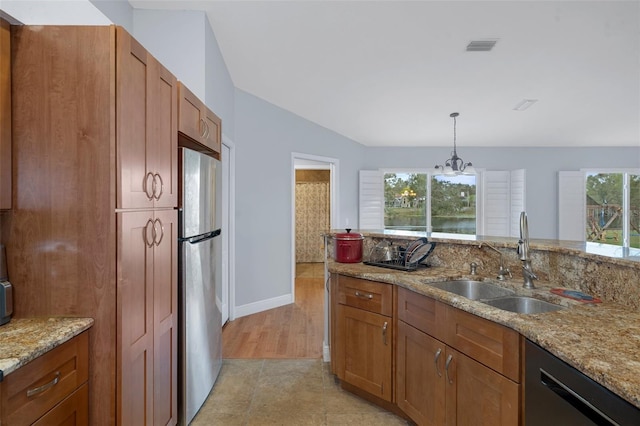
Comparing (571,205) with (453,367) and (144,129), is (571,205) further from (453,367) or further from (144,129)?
(144,129)

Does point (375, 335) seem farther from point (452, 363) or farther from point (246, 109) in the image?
point (246, 109)

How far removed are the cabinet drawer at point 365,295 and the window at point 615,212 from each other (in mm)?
5999

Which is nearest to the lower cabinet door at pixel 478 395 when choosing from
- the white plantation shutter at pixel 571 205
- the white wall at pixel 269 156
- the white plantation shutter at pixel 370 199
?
the white wall at pixel 269 156

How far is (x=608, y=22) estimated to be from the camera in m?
2.74

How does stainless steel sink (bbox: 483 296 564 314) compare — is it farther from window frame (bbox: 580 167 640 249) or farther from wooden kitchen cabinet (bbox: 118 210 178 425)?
window frame (bbox: 580 167 640 249)

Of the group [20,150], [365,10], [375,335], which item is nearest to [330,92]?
[365,10]

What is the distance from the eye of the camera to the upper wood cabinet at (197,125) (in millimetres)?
1866

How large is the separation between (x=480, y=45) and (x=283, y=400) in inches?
137

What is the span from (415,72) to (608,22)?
1.63m

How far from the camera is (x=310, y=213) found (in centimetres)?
736

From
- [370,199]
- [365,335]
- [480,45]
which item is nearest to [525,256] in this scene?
[365,335]

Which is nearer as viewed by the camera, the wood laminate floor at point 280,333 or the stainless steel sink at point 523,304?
the stainless steel sink at point 523,304

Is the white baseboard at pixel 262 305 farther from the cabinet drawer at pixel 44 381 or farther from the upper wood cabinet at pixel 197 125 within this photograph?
the cabinet drawer at pixel 44 381

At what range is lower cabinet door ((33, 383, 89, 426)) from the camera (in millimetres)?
1067
